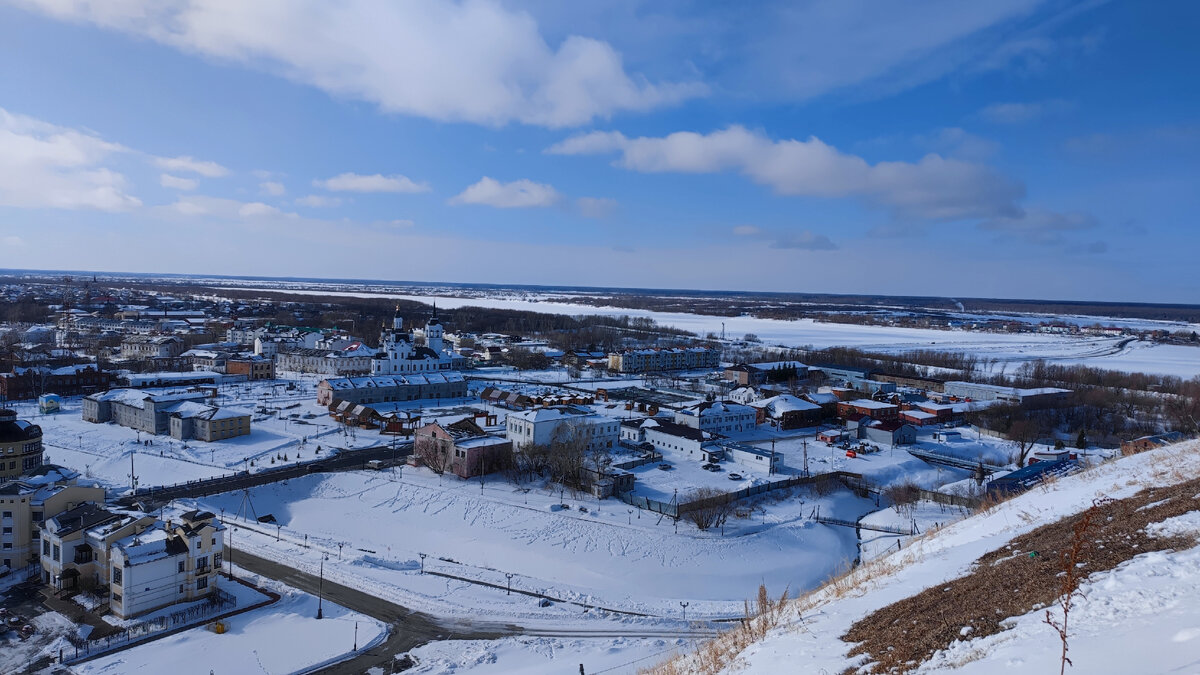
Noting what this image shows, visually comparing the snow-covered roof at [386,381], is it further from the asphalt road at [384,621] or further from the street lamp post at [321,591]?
the street lamp post at [321,591]

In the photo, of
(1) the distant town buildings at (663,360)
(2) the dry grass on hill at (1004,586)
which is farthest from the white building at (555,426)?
(1) the distant town buildings at (663,360)

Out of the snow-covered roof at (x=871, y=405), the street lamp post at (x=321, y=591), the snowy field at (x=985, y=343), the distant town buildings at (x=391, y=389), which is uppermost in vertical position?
the snowy field at (x=985, y=343)

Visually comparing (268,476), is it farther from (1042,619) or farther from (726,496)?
(1042,619)

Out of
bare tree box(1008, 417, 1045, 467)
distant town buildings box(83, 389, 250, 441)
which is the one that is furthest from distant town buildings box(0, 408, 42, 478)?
bare tree box(1008, 417, 1045, 467)

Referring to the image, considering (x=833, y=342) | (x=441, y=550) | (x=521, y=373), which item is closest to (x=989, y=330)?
(x=833, y=342)

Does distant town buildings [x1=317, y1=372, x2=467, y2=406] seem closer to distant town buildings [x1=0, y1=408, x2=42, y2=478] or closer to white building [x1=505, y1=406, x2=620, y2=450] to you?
white building [x1=505, y1=406, x2=620, y2=450]

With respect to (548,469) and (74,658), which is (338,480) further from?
(74,658)
